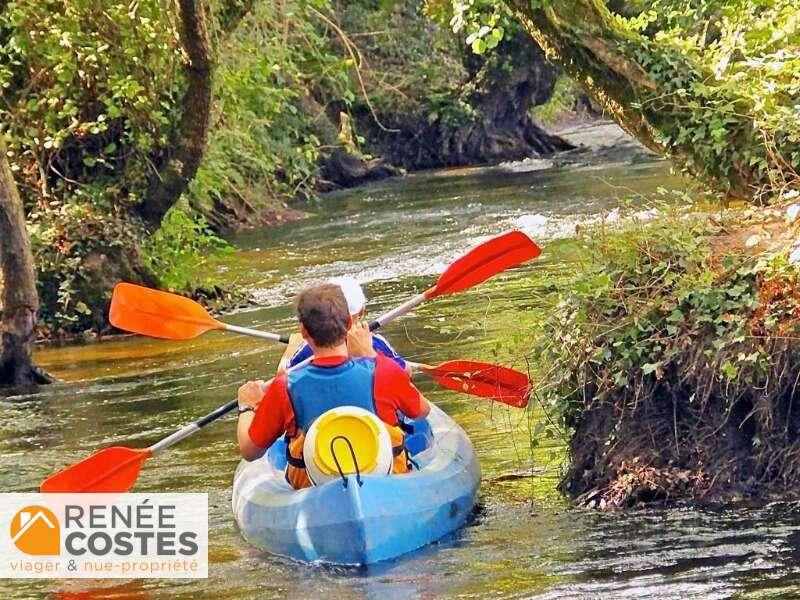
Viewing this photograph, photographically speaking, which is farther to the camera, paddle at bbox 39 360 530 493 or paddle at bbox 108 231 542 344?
paddle at bbox 108 231 542 344

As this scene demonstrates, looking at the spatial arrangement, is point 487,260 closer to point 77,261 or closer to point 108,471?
point 108,471

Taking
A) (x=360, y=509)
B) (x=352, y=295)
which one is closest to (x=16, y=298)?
(x=352, y=295)

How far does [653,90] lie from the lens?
26.4 ft

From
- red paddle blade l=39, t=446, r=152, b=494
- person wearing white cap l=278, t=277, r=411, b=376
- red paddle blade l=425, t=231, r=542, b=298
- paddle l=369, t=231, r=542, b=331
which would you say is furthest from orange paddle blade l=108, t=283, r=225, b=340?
red paddle blade l=425, t=231, r=542, b=298

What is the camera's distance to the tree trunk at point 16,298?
1045 cm

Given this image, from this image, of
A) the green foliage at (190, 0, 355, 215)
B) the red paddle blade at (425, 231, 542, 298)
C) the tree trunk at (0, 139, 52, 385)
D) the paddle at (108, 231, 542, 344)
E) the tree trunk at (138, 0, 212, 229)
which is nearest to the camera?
the red paddle blade at (425, 231, 542, 298)

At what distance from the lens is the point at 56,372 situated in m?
11.4

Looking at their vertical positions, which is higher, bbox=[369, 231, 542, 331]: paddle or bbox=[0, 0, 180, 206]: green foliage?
bbox=[0, 0, 180, 206]: green foliage

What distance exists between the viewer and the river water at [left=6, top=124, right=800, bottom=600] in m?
5.33

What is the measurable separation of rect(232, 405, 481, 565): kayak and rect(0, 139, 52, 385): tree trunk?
440 centimetres

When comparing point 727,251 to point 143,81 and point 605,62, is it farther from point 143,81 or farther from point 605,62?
point 143,81

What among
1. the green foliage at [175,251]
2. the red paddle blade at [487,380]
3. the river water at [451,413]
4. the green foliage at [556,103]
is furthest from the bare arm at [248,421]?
the green foliage at [556,103]

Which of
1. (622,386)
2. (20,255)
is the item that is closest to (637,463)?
(622,386)

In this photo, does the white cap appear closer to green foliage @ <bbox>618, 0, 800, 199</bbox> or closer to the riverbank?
the riverbank
